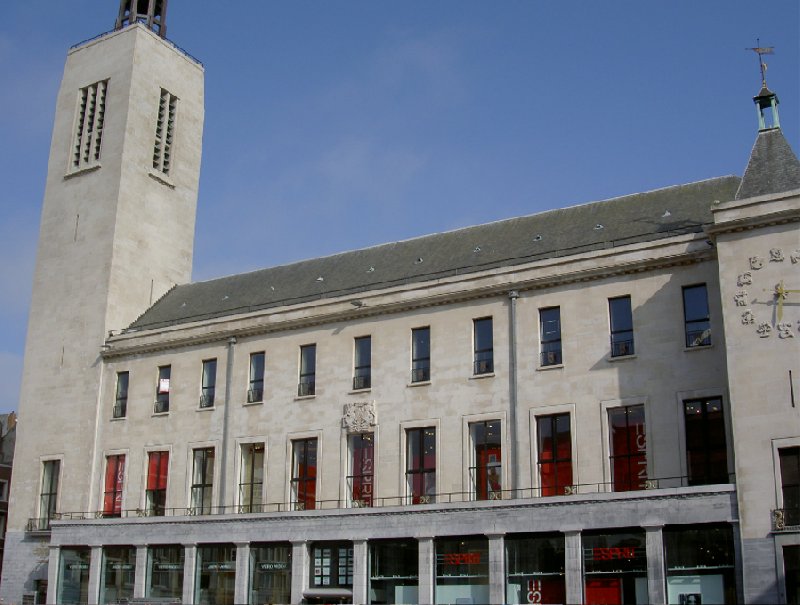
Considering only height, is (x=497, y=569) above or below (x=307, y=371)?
below

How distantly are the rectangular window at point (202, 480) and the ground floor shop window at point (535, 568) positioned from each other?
15808 mm

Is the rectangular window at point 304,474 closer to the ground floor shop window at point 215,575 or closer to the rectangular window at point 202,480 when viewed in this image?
the ground floor shop window at point 215,575

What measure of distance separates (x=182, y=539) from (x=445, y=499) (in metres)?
13.0

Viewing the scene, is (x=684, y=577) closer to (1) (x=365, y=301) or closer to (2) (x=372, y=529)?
(2) (x=372, y=529)

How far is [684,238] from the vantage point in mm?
38531

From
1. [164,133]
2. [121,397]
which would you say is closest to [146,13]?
[164,133]

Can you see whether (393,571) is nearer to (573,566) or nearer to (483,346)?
(573,566)

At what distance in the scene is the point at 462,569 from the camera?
39.6 meters

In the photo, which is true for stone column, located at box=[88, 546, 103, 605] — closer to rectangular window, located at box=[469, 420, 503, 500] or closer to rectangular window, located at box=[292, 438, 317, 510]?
rectangular window, located at box=[292, 438, 317, 510]

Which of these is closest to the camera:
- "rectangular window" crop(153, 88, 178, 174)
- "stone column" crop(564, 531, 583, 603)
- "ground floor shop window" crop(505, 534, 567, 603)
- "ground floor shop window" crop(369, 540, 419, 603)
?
"stone column" crop(564, 531, 583, 603)

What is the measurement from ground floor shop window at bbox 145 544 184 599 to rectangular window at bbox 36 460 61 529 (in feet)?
Result: 27.2

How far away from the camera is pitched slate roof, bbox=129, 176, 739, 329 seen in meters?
42.9

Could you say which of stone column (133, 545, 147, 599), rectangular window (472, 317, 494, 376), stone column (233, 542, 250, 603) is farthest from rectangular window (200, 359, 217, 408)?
rectangular window (472, 317, 494, 376)

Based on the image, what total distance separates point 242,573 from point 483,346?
46.5ft
